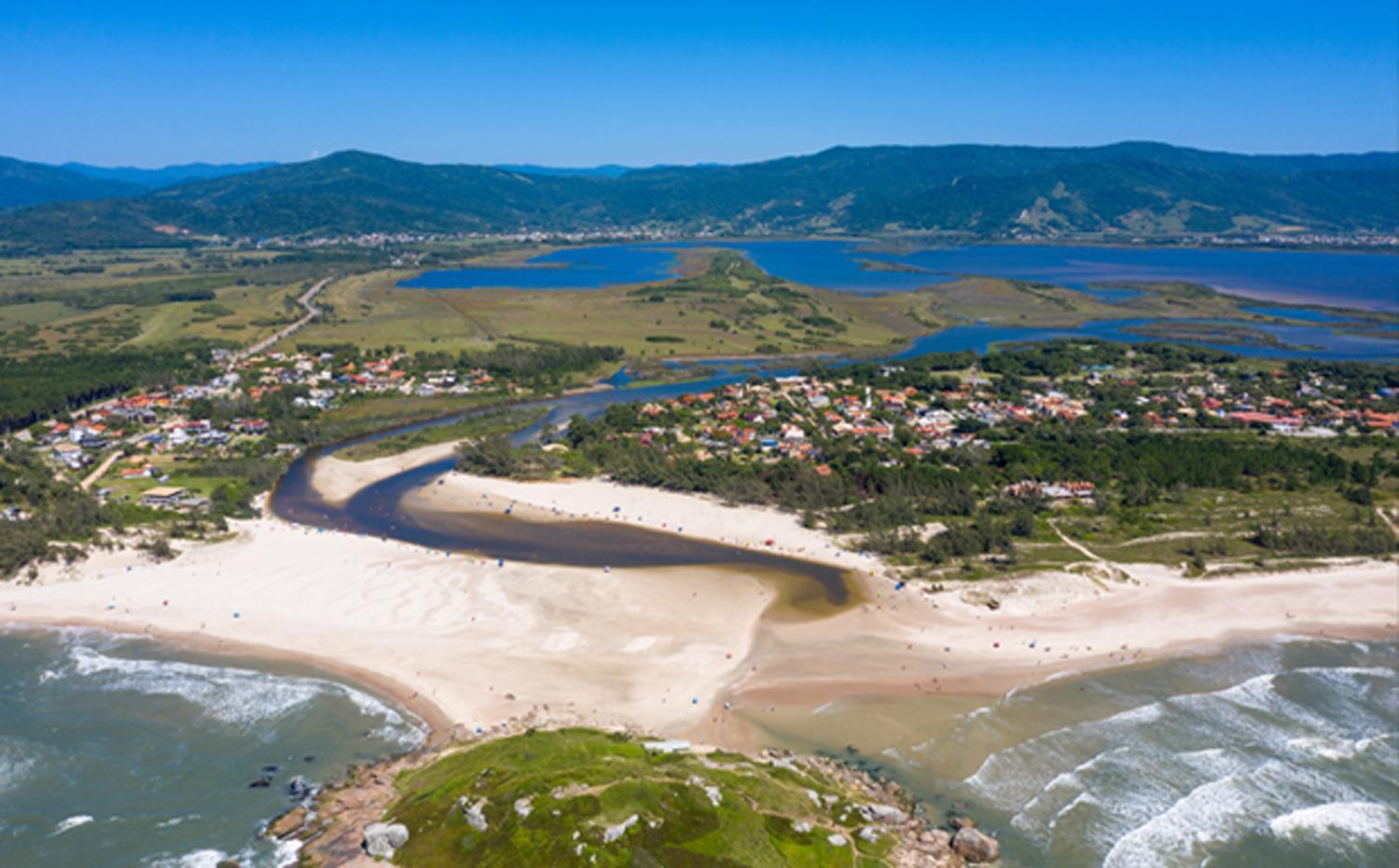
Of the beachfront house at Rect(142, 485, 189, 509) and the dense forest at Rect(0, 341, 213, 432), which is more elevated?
the dense forest at Rect(0, 341, 213, 432)

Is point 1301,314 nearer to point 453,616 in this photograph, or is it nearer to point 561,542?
point 561,542

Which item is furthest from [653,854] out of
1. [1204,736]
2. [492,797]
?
[1204,736]

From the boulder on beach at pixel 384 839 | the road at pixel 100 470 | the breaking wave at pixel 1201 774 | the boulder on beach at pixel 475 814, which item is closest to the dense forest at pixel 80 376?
the road at pixel 100 470

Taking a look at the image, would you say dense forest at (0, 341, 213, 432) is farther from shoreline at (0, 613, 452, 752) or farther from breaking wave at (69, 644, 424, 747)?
breaking wave at (69, 644, 424, 747)

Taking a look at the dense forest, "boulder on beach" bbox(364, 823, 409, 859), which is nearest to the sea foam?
"boulder on beach" bbox(364, 823, 409, 859)

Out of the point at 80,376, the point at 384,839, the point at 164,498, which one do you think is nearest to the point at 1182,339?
the point at 164,498

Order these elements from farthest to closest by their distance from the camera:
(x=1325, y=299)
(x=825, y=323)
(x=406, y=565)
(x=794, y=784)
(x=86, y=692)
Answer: (x=1325, y=299), (x=825, y=323), (x=406, y=565), (x=86, y=692), (x=794, y=784)

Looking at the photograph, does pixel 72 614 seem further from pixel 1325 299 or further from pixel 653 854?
pixel 1325 299
